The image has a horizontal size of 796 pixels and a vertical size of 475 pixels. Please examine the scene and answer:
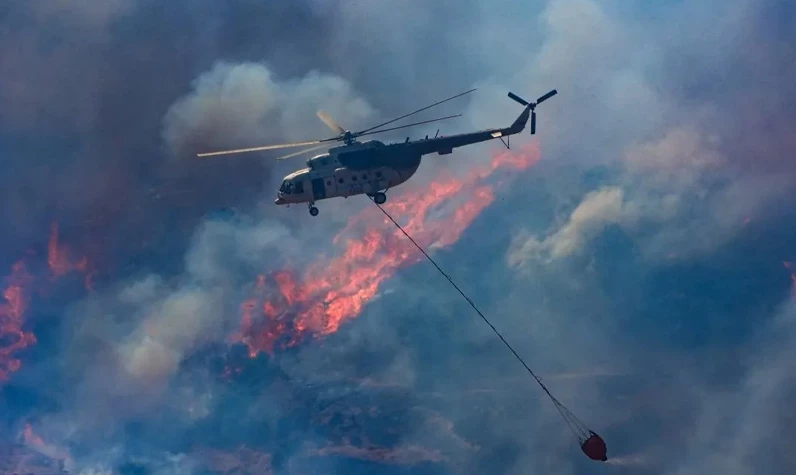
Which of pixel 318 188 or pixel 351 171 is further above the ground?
pixel 351 171

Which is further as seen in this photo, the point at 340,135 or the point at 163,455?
the point at 163,455

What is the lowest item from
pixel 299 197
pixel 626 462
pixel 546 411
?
pixel 626 462

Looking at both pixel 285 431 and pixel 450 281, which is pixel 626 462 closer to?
pixel 450 281

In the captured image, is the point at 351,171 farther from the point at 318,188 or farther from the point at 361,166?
the point at 318,188

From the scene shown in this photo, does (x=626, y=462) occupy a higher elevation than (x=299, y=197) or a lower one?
lower

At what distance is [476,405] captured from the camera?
65.4 meters

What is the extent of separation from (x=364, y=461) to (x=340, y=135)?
31854 mm

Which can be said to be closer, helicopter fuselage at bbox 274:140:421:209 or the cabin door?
helicopter fuselage at bbox 274:140:421:209

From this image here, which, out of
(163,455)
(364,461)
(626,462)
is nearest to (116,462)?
(163,455)

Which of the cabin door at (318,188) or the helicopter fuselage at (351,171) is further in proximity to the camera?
the cabin door at (318,188)

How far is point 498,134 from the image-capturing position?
4859 centimetres

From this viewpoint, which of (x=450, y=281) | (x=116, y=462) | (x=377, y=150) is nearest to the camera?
(x=377, y=150)

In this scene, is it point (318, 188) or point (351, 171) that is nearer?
A: point (351, 171)

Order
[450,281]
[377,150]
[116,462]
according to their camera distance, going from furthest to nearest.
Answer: [116,462]
[450,281]
[377,150]
